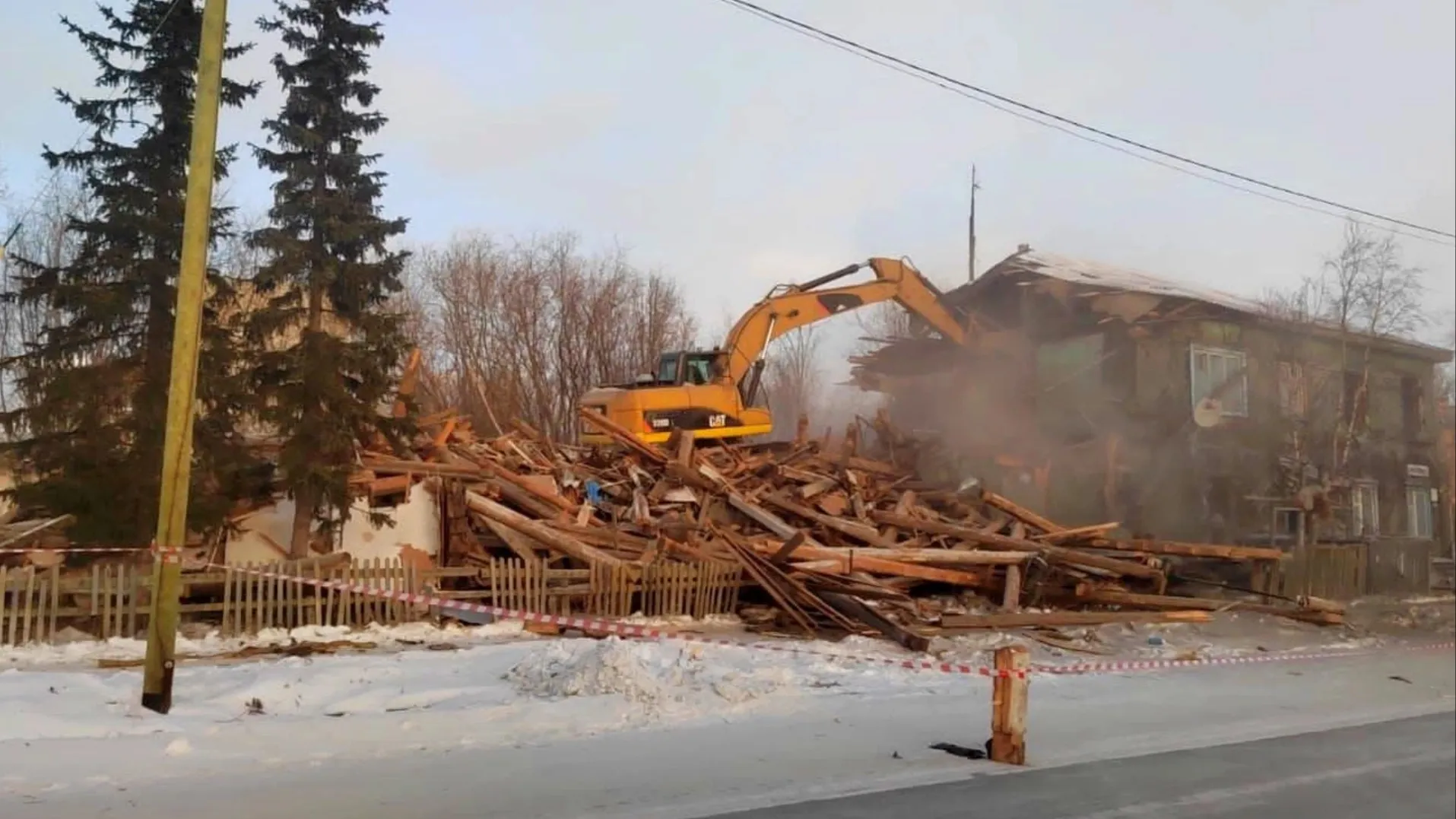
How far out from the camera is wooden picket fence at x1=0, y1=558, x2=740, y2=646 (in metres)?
12.6

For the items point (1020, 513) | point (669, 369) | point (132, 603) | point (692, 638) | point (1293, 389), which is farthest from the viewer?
point (1293, 389)

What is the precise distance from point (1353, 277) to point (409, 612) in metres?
27.3

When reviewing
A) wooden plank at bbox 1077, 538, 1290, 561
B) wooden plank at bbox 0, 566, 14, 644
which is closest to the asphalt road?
wooden plank at bbox 0, 566, 14, 644

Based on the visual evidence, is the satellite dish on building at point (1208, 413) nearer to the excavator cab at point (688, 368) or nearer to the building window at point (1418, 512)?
the building window at point (1418, 512)

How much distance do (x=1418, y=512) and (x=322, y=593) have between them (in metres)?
32.3

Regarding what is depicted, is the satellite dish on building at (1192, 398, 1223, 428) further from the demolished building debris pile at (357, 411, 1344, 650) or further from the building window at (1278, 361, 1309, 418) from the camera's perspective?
the demolished building debris pile at (357, 411, 1344, 650)

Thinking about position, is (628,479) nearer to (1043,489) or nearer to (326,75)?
(326,75)

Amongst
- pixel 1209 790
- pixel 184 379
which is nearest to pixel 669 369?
pixel 184 379

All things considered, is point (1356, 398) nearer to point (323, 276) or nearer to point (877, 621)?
point (877, 621)

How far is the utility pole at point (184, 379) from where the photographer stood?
8891mm

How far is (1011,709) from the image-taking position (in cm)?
862

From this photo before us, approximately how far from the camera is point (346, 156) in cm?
1634

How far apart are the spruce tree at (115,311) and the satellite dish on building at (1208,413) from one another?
72.0ft

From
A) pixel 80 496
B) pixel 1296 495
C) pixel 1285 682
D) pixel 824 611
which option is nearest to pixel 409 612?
pixel 80 496
